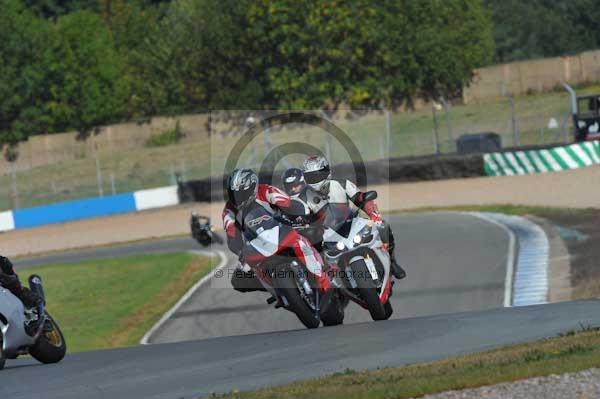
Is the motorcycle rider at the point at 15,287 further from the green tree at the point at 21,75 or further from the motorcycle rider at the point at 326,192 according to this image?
the green tree at the point at 21,75

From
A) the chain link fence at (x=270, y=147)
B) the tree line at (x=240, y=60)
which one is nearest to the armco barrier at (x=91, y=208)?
the chain link fence at (x=270, y=147)

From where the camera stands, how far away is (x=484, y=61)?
223ft

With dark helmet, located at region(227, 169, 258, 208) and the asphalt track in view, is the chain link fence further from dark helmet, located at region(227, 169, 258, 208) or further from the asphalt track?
the asphalt track

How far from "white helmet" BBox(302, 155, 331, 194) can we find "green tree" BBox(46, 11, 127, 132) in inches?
1988

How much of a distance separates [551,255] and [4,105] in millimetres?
46301

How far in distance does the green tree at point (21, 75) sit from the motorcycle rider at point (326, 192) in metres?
48.6

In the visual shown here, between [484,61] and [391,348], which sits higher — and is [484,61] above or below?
below

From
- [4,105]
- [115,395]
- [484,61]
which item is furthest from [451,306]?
[484,61]

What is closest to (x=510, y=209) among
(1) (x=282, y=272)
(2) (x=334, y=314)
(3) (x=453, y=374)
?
(2) (x=334, y=314)

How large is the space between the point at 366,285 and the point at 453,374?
362 centimetres

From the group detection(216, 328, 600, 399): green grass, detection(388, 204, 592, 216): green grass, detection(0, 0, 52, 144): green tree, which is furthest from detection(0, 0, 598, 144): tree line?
detection(216, 328, 600, 399): green grass

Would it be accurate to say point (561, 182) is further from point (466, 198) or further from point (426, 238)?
point (426, 238)

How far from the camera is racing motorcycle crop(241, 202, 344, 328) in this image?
11.0 meters

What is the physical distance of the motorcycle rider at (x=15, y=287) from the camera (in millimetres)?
10359
